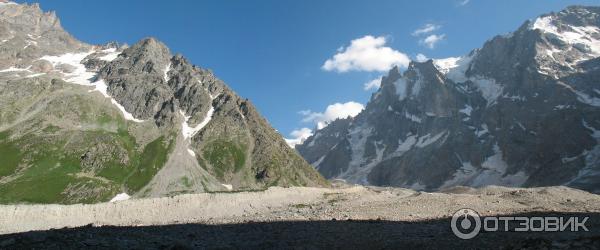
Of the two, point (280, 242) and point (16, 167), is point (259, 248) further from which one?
point (16, 167)

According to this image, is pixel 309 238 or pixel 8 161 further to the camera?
pixel 8 161

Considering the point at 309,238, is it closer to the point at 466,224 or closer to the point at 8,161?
the point at 466,224

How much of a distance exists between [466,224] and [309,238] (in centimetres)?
1469

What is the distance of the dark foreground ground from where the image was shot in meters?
28.2

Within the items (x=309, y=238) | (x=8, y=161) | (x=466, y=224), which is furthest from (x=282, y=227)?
(x=8, y=161)

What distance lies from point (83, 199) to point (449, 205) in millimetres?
155480

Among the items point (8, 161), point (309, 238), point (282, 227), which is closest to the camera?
point (309, 238)

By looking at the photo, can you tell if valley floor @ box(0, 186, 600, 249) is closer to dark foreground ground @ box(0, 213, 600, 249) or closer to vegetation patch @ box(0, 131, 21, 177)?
dark foreground ground @ box(0, 213, 600, 249)

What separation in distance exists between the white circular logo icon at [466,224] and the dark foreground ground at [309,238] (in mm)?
764

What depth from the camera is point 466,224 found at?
42.7m

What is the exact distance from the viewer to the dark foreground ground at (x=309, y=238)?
28.2 m

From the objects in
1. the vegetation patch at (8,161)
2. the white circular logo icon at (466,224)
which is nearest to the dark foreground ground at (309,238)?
the white circular logo icon at (466,224)

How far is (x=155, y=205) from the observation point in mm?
86125

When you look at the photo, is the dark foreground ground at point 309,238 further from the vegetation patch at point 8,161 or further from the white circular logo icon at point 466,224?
the vegetation patch at point 8,161
